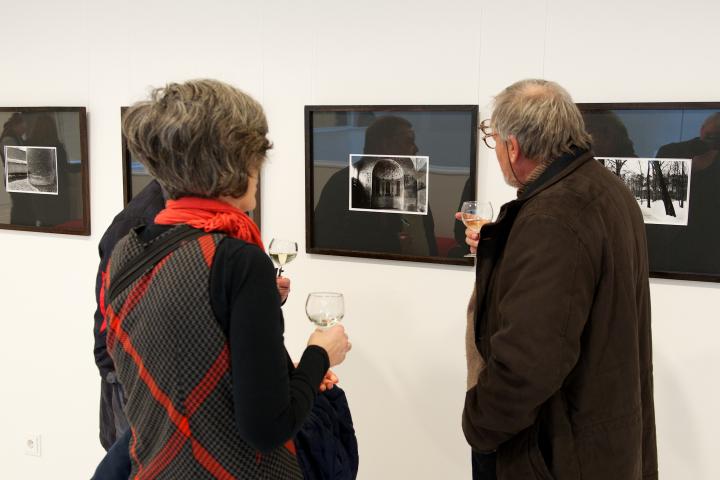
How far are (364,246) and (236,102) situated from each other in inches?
55.1

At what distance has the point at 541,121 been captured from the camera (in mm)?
1730

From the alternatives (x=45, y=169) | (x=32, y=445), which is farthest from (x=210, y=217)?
(x=32, y=445)

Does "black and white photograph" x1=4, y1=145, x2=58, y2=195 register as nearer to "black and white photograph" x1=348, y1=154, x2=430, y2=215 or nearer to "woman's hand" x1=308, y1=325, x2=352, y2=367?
"black and white photograph" x1=348, y1=154, x2=430, y2=215

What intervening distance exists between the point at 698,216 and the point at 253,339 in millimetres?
1572

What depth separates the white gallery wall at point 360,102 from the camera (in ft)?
7.52

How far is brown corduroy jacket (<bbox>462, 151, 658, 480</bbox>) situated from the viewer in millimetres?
1620

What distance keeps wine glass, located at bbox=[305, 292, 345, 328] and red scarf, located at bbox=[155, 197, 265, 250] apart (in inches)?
19.2

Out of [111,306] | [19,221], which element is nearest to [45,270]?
[19,221]

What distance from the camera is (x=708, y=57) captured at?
2.17m

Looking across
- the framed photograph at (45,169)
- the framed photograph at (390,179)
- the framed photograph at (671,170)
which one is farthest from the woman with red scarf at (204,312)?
the framed photograph at (45,169)

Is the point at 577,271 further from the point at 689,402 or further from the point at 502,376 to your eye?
the point at 689,402

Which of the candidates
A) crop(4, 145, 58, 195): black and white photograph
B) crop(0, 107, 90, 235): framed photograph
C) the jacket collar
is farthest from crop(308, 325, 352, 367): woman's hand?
crop(4, 145, 58, 195): black and white photograph

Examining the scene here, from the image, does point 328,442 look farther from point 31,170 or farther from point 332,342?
point 31,170

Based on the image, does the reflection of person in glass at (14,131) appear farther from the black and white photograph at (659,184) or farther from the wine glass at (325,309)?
the black and white photograph at (659,184)
